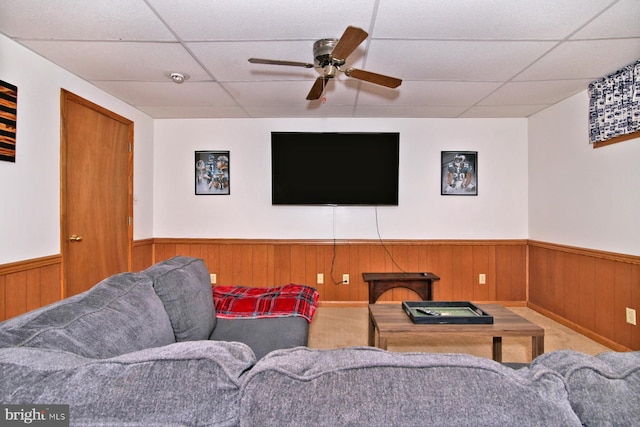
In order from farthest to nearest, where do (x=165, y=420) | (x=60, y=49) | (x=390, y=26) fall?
(x=60, y=49)
(x=390, y=26)
(x=165, y=420)

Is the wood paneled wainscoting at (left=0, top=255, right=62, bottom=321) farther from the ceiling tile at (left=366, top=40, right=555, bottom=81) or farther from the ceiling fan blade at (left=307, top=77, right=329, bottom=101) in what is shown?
the ceiling tile at (left=366, top=40, right=555, bottom=81)

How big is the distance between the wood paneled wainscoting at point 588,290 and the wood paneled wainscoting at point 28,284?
4538 mm

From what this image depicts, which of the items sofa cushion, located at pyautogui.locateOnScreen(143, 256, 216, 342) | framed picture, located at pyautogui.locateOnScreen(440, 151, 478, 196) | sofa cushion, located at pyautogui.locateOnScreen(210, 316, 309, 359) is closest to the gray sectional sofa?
sofa cushion, located at pyautogui.locateOnScreen(143, 256, 216, 342)

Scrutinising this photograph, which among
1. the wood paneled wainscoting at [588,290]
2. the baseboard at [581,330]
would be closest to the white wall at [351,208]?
the wood paneled wainscoting at [588,290]

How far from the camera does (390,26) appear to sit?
2023mm

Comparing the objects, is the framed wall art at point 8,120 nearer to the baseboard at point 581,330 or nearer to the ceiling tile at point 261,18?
the ceiling tile at point 261,18

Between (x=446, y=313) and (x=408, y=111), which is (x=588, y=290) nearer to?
(x=446, y=313)

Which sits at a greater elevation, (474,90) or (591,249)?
(474,90)

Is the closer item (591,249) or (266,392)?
(266,392)

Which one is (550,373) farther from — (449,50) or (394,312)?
(449,50)

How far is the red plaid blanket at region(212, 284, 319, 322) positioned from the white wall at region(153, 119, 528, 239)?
1.44 metres

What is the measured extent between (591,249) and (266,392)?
11.8 feet

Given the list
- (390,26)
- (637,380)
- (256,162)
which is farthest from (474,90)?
(637,380)

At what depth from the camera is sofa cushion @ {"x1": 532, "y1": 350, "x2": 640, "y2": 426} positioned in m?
0.56
